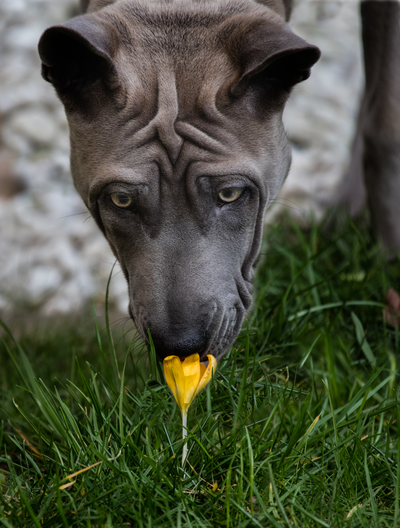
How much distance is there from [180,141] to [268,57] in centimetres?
49

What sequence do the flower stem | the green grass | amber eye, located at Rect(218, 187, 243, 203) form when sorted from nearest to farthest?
the green grass < the flower stem < amber eye, located at Rect(218, 187, 243, 203)

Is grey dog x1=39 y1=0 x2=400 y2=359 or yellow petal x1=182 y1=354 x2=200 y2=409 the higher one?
grey dog x1=39 y1=0 x2=400 y2=359

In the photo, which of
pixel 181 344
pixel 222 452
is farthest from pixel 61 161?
pixel 222 452

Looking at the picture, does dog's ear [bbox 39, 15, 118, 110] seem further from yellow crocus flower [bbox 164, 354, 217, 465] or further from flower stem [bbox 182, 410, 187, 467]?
flower stem [bbox 182, 410, 187, 467]

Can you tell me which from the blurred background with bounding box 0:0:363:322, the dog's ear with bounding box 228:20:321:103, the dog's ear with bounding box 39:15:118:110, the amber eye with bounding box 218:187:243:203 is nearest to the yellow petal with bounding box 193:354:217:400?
the amber eye with bounding box 218:187:243:203

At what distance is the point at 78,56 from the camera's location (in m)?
2.56

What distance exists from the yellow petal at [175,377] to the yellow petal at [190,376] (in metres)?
0.01

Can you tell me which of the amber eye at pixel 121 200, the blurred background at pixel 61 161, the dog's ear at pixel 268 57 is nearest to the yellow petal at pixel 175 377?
the amber eye at pixel 121 200

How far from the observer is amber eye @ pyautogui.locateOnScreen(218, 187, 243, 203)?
254 cm

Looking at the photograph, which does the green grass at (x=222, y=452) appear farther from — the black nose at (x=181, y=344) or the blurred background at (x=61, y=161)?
the blurred background at (x=61, y=161)

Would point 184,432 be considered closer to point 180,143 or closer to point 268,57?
point 180,143

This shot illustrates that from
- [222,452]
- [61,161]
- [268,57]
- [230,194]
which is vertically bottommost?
[61,161]

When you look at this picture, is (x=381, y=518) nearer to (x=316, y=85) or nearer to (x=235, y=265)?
(x=235, y=265)

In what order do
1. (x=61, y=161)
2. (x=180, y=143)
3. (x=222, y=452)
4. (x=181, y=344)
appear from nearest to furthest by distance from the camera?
(x=222, y=452), (x=181, y=344), (x=180, y=143), (x=61, y=161)
